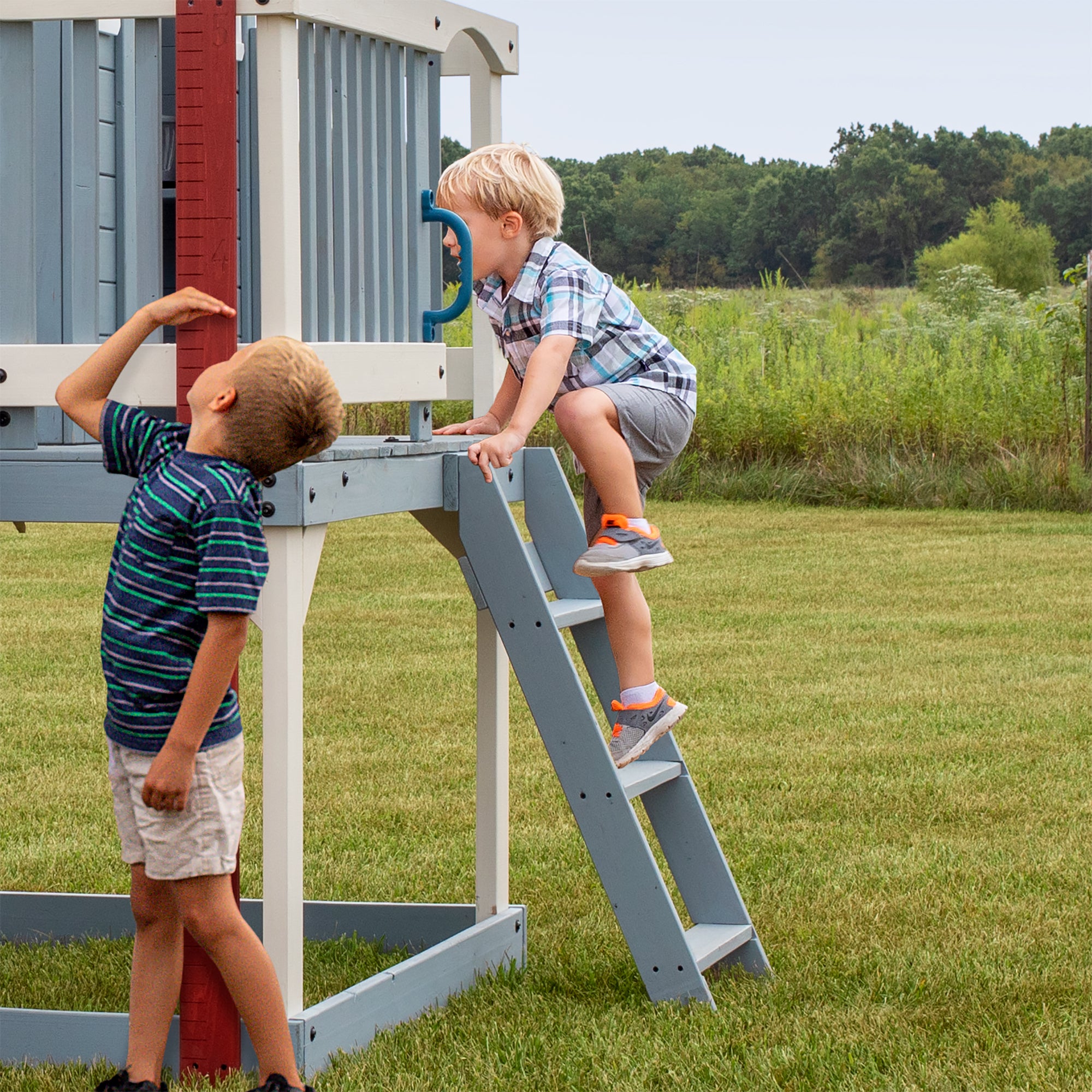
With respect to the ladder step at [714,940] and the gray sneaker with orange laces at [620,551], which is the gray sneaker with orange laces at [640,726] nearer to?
the gray sneaker with orange laces at [620,551]

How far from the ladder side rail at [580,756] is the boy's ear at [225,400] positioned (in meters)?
1.02

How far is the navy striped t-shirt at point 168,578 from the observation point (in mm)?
2832

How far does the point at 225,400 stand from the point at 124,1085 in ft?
4.18

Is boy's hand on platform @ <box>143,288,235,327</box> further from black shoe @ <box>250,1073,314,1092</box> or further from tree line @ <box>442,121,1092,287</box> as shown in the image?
tree line @ <box>442,121,1092,287</box>

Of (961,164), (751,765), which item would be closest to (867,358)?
(751,765)

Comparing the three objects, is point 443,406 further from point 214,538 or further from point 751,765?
point 214,538

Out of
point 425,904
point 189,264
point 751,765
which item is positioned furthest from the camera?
point 751,765

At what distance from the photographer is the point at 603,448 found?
3.89m

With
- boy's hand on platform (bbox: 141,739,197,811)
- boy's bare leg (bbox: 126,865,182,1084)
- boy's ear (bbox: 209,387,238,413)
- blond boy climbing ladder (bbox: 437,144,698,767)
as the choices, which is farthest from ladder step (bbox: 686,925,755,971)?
boy's ear (bbox: 209,387,238,413)

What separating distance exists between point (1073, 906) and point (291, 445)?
9.23 feet

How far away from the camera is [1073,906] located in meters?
4.64

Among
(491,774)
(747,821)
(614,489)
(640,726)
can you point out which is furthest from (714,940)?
(747,821)

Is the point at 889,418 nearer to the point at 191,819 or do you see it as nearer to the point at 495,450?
the point at 495,450

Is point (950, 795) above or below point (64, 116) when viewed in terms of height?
below
